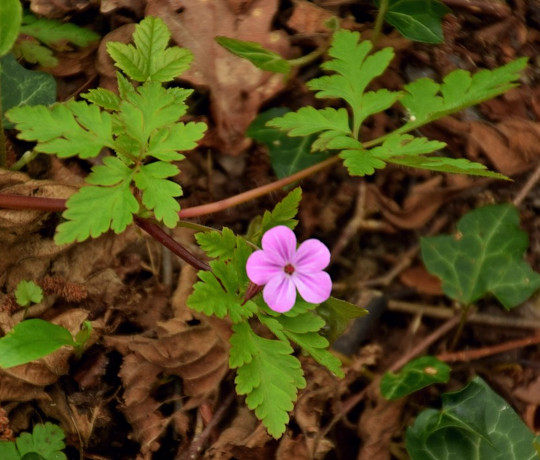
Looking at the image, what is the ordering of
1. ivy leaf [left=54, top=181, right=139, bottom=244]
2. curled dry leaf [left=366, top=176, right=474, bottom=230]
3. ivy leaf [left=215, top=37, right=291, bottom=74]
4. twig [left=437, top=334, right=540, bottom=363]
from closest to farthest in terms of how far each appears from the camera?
ivy leaf [left=54, top=181, right=139, bottom=244]
ivy leaf [left=215, top=37, right=291, bottom=74]
twig [left=437, top=334, right=540, bottom=363]
curled dry leaf [left=366, top=176, right=474, bottom=230]

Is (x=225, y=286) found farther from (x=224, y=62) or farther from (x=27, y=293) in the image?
(x=224, y=62)

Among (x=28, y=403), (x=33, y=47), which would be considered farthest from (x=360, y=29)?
(x=28, y=403)

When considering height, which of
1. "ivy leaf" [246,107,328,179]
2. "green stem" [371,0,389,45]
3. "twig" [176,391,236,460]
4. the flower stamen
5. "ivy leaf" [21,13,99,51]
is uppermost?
"green stem" [371,0,389,45]

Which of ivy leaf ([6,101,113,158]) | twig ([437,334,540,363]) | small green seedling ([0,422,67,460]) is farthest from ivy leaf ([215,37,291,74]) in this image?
small green seedling ([0,422,67,460])

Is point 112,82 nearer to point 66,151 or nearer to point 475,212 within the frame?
point 66,151

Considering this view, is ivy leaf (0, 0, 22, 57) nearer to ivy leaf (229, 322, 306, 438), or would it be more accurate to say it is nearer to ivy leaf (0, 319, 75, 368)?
ivy leaf (0, 319, 75, 368)

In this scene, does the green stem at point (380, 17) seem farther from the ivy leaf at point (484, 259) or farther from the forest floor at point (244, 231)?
the ivy leaf at point (484, 259)

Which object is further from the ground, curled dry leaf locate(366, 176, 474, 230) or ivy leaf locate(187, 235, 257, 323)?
ivy leaf locate(187, 235, 257, 323)

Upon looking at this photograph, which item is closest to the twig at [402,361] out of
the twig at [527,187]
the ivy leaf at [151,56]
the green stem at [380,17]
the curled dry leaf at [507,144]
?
the twig at [527,187]
